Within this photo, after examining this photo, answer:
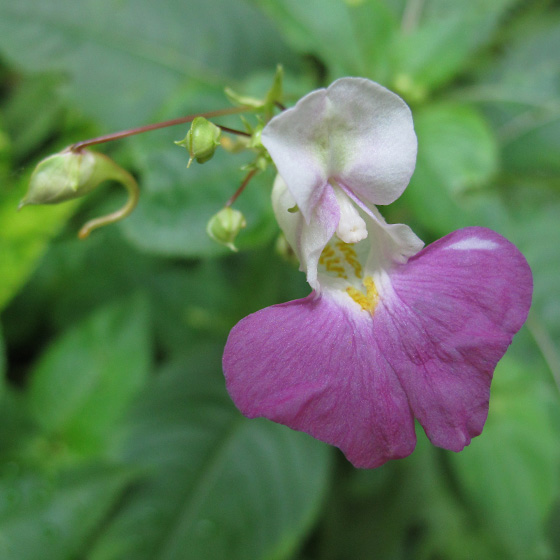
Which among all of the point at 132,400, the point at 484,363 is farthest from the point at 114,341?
the point at 484,363

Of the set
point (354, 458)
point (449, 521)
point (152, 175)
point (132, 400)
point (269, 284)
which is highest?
point (354, 458)

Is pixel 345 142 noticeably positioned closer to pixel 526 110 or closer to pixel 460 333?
pixel 460 333

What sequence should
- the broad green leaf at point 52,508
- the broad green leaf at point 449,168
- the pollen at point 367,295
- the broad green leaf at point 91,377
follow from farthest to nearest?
the broad green leaf at point 91,377 < the broad green leaf at point 449,168 < the broad green leaf at point 52,508 < the pollen at point 367,295

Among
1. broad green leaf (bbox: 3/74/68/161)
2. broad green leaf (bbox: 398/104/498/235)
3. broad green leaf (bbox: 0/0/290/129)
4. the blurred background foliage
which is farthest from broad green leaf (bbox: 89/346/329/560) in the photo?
broad green leaf (bbox: 3/74/68/161)

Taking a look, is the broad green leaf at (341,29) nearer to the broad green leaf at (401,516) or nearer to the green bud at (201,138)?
the green bud at (201,138)

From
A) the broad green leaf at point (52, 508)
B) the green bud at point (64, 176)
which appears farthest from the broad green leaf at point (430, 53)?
the broad green leaf at point (52, 508)

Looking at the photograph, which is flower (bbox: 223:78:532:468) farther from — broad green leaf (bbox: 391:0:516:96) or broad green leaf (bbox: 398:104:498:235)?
broad green leaf (bbox: 391:0:516:96)

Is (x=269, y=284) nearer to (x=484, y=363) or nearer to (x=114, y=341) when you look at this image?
(x=114, y=341)
